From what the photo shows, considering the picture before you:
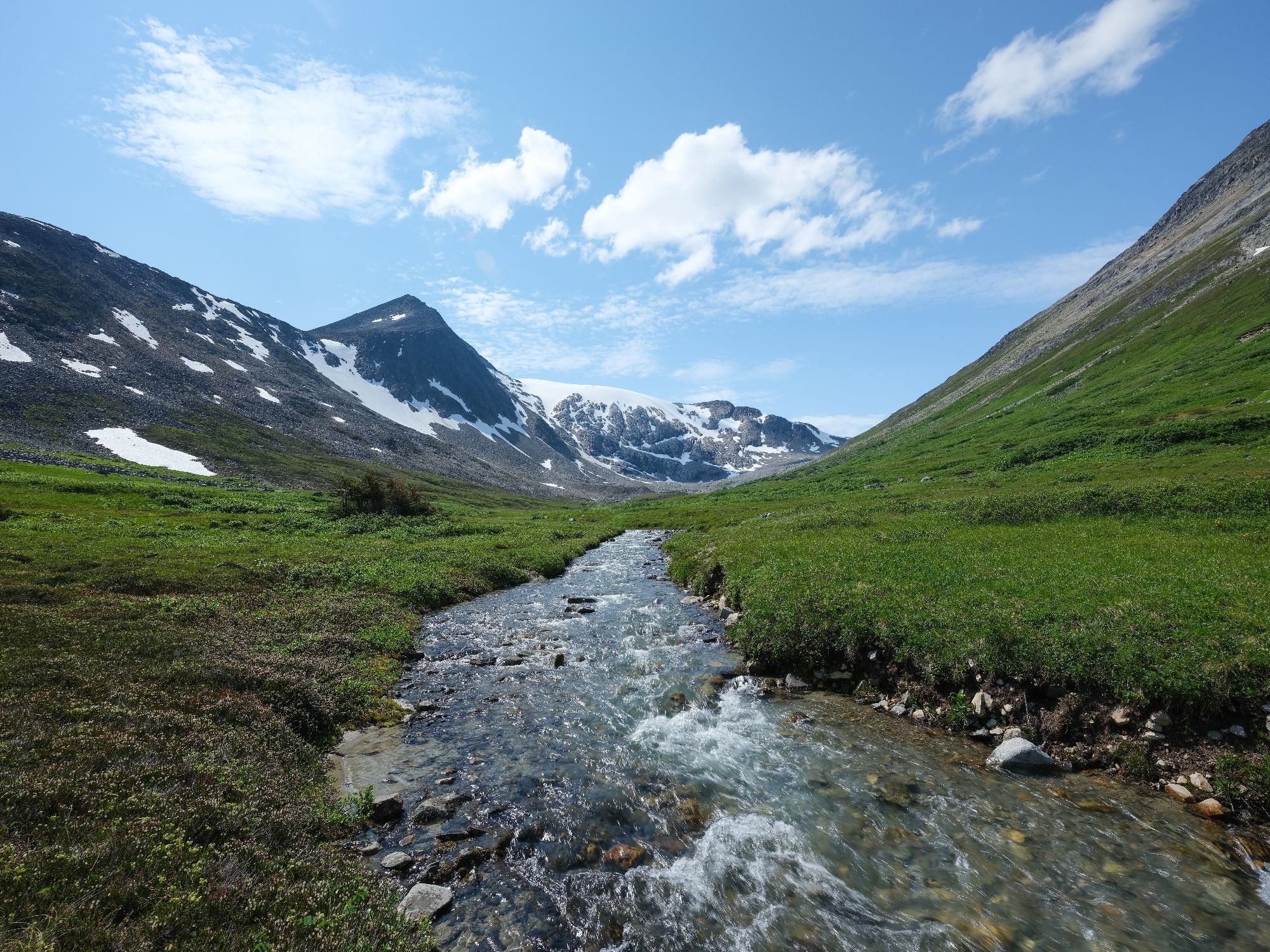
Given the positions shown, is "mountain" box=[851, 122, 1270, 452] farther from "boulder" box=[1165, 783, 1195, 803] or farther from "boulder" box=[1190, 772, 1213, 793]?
"boulder" box=[1165, 783, 1195, 803]

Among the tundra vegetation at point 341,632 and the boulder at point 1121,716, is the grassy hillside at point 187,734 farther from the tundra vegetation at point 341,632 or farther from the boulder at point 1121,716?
the boulder at point 1121,716

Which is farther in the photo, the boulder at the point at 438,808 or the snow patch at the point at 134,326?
the snow patch at the point at 134,326

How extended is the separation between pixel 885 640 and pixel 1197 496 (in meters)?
23.6

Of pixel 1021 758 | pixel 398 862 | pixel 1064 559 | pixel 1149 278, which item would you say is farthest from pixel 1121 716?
pixel 1149 278

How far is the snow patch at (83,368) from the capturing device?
119312 mm

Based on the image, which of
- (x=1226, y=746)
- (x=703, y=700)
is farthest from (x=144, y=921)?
(x=1226, y=746)

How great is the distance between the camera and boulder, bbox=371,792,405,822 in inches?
435

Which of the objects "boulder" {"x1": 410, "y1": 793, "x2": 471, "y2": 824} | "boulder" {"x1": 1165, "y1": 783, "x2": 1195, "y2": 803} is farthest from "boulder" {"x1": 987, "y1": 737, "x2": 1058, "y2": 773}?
"boulder" {"x1": 410, "y1": 793, "x2": 471, "y2": 824}

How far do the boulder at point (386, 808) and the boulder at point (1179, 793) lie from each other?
16.3 m

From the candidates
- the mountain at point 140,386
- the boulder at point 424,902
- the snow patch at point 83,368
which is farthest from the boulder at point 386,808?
the snow patch at point 83,368

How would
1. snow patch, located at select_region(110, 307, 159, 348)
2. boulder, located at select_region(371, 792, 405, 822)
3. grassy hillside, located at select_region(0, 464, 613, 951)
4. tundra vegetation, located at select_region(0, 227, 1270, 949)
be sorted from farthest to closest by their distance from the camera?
snow patch, located at select_region(110, 307, 159, 348), boulder, located at select_region(371, 792, 405, 822), tundra vegetation, located at select_region(0, 227, 1270, 949), grassy hillside, located at select_region(0, 464, 613, 951)

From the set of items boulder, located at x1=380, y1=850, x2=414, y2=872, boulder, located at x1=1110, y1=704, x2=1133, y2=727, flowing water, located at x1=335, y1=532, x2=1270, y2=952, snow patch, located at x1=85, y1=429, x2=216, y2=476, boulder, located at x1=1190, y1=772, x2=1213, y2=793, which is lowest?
flowing water, located at x1=335, y1=532, x2=1270, y2=952

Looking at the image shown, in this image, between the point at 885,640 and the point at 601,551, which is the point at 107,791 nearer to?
the point at 885,640

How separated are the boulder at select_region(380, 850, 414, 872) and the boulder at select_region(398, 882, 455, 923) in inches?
22.4
